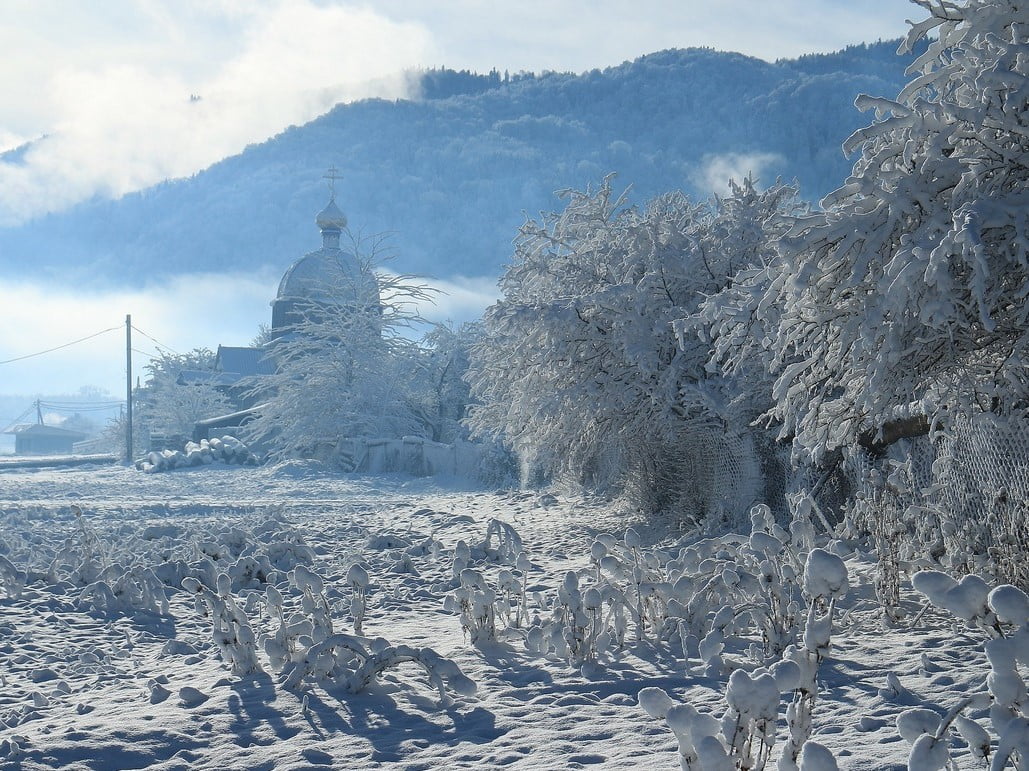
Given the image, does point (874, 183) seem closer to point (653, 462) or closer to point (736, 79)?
point (653, 462)

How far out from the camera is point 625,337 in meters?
10.3

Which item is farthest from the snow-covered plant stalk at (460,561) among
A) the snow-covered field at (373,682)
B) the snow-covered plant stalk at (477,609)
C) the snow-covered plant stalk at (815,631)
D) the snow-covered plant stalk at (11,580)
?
the snow-covered plant stalk at (11,580)

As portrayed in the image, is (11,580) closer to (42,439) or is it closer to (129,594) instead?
(129,594)

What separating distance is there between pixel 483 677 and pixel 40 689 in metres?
2.49

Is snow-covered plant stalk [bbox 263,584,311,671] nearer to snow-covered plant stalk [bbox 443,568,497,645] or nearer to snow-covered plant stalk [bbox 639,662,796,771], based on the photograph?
snow-covered plant stalk [bbox 443,568,497,645]

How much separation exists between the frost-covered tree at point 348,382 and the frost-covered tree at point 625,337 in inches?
799

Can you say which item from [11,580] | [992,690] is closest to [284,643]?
[992,690]

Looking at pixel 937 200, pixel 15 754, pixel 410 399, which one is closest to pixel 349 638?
pixel 15 754

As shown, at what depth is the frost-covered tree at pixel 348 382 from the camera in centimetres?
3200

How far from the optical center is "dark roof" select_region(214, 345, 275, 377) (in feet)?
205

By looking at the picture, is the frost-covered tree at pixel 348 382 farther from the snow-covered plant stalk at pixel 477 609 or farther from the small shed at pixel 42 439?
the small shed at pixel 42 439

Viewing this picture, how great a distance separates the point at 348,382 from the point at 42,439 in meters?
87.8

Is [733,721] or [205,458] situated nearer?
[733,721]

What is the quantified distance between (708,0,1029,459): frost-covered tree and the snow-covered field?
4.82ft
